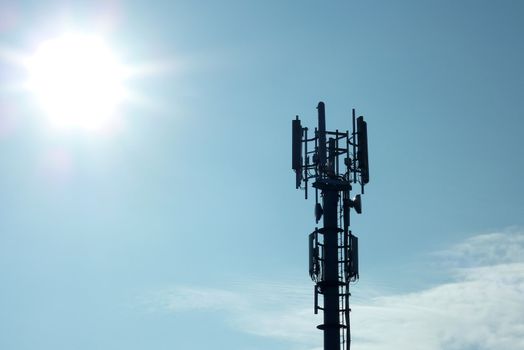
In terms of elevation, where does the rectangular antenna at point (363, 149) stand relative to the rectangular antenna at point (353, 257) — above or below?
above

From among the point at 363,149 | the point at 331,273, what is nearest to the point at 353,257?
the point at 331,273

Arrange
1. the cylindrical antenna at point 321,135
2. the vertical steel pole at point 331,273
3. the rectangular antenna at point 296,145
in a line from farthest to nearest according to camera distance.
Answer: the rectangular antenna at point 296,145
the cylindrical antenna at point 321,135
the vertical steel pole at point 331,273

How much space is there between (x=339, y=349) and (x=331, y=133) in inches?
598

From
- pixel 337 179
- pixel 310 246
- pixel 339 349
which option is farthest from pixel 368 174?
pixel 339 349

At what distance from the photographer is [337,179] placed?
66875 mm

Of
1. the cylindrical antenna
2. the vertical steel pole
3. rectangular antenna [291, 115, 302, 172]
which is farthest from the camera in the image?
rectangular antenna [291, 115, 302, 172]

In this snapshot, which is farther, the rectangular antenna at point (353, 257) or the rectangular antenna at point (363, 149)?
the rectangular antenna at point (363, 149)

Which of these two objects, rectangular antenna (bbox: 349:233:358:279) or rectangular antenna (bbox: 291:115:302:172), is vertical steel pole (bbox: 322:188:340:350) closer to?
rectangular antenna (bbox: 349:233:358:279)

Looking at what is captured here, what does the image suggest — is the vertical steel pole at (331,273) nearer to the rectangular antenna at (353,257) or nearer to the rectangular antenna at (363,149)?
the rectangular antenna at (353,257)

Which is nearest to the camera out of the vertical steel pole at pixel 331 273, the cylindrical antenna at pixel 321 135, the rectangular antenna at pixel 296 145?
the vertical steel pole at pixel 331 273

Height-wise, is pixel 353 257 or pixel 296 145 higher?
pixel 296 145

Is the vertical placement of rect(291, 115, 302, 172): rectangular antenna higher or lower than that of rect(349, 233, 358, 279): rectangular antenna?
higher

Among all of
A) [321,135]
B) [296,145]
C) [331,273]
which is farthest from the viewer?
[296,145]

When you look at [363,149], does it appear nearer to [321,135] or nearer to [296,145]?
[321,135]
